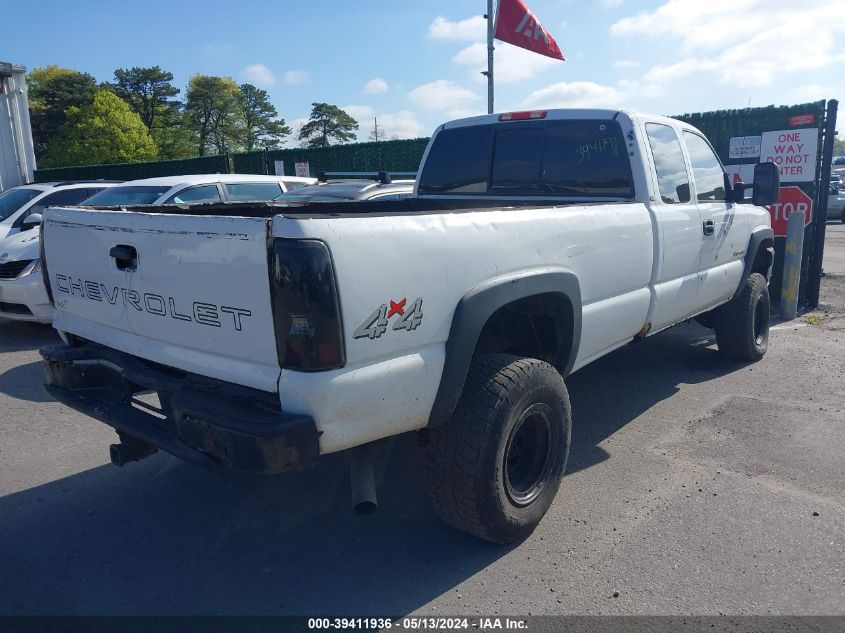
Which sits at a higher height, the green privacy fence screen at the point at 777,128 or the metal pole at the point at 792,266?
the green privacy fence screen at the point at 777,128

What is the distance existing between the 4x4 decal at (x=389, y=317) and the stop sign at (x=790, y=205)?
24.1 ft

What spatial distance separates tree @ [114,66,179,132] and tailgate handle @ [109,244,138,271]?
72.3m

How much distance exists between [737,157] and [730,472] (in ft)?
19.6

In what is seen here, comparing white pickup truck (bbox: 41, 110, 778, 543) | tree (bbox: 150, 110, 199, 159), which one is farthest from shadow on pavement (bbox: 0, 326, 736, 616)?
tree (bbox: 150, 110, 199, 159)

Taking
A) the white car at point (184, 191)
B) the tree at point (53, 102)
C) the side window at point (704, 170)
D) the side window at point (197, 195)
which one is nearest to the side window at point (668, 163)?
the side window at point (704, 170)

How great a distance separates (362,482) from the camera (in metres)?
2.69

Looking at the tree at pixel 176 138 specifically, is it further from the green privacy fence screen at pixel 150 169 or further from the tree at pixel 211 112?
the green privacy fence screen at pixel 150 169

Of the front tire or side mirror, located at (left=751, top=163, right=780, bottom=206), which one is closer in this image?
the front tire

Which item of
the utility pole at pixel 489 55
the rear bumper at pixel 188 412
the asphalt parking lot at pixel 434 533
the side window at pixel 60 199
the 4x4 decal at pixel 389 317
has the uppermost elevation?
the utility pole at pixel 489 55

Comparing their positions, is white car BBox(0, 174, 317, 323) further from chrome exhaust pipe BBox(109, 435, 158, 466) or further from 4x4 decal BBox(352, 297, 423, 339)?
4x4 decal BBox(352, 297, 423, 339)

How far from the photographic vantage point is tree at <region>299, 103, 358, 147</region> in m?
77.4

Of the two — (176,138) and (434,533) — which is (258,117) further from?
(434,533)

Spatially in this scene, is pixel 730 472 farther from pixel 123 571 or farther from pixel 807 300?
pixel 807 300

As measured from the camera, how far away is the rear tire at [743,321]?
19.4 feet
